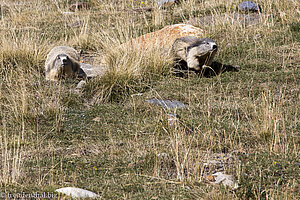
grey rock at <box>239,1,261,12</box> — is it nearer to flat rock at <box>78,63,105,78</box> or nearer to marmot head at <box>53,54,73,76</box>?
flat rock at <box>78,63,105,78</box>

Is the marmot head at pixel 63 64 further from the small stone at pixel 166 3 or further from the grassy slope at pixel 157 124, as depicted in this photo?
the small stone at pixel 166 3

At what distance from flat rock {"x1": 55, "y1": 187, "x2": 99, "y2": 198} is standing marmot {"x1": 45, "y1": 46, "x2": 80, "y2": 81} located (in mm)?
3536

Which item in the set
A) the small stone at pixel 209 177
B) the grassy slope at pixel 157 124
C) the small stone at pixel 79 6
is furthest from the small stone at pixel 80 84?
the small stone at pixel 79 6

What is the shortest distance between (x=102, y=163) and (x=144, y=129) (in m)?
1.01

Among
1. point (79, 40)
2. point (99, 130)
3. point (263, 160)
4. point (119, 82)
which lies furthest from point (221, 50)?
point (263, 160)

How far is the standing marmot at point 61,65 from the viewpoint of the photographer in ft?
22.1

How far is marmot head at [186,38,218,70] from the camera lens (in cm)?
703

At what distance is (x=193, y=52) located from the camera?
712 cm

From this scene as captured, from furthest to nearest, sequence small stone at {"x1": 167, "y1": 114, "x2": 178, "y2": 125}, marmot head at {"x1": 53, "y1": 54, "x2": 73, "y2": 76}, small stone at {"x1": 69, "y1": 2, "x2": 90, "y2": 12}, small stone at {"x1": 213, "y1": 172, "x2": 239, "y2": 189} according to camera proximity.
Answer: small stone at {"x1": 69, "y1": 2, "x2": 90, "y2": 12}
marmot head at {"x1": 53, "y1": 54, "x2": 73, "y2": 76}
small stone at {"x1": 167, "y1": 114, "x2": 178, "y2": 125}
small stone at {"x1": 213, "y1": 172, "x2": 239, "y2": 189}

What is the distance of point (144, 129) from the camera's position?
5180 mm

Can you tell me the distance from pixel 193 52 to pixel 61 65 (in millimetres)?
2297

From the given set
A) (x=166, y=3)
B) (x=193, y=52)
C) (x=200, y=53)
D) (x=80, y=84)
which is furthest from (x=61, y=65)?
(x=166, y=3)

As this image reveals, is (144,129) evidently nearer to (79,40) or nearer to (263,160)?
(263,160)

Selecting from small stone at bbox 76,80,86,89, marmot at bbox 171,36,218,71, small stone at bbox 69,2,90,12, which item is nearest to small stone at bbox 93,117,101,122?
small stone at bbox 76,80,86,89
